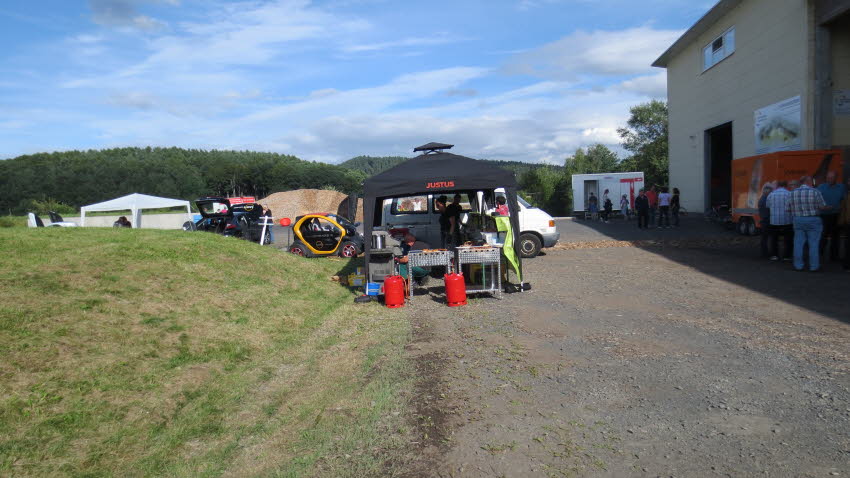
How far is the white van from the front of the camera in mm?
13148

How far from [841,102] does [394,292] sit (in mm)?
16737

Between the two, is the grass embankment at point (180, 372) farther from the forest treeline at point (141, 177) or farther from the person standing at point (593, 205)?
the forest treeline at point (141, 177)

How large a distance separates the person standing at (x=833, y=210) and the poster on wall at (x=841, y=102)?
790 cm

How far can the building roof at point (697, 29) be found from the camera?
876 inches

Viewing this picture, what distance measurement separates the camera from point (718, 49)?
2422 cm

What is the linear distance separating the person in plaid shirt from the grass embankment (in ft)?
25.5

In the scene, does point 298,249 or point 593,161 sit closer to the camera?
point 298,249

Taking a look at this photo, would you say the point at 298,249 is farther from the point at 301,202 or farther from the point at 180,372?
the point at 301,202

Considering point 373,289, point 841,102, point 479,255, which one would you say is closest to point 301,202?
point 841,102

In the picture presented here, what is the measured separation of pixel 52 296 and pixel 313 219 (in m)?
10.5

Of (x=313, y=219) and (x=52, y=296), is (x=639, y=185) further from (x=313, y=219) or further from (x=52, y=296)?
(x=52, y=296)

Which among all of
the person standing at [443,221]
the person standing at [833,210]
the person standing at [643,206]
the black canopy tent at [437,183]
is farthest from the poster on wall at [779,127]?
the black canopy tent at [437,183]

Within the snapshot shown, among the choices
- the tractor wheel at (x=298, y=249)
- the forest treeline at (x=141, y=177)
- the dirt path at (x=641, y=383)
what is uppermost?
the forest treeline at (x=141, y=177)

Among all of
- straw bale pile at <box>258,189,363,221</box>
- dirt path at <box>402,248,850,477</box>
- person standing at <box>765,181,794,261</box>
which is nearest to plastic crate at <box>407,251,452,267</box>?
dirt path at <box>402,248,850,477</box>
